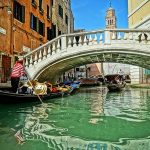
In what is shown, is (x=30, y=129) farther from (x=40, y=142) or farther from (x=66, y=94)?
(x=66, y=94)

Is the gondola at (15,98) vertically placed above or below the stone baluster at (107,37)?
below

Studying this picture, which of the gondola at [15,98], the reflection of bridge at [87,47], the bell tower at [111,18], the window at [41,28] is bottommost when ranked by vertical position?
the gondola at [15,98]

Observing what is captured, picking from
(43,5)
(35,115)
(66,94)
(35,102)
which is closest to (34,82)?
(35,102)

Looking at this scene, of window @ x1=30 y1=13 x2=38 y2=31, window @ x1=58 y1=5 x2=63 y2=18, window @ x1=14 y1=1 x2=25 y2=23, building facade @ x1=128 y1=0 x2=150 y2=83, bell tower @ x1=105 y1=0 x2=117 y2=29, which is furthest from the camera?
bell tower @ x1=105 y1=0 x2=117 y2=29

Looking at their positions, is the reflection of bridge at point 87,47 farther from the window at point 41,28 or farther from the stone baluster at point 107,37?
the window at point 41,28

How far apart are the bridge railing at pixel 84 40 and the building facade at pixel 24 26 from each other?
2.79 ft

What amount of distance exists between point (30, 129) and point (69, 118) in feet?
4.12

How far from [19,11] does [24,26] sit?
0.67 m

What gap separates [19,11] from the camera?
11758 mm

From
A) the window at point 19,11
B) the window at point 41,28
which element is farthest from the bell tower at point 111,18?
the window at point 19,11

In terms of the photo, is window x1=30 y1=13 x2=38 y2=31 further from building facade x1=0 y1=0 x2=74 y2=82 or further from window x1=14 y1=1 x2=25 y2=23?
window x1=14 y1=1 x2=25 y2=23

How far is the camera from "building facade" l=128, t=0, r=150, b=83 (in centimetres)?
1384

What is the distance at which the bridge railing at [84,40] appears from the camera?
9.02m

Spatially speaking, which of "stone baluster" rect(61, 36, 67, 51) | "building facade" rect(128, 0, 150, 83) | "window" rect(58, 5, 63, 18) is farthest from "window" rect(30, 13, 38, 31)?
"window" rect(58, 5, 63, 18)
